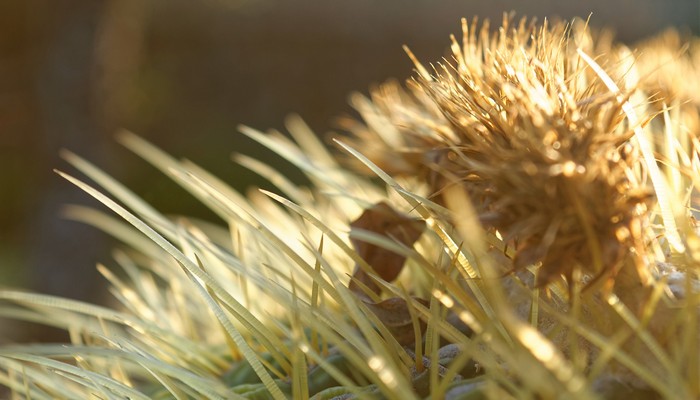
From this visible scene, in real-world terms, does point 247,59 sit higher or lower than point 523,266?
higher

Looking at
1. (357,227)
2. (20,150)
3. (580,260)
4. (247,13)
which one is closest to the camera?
(580,260)

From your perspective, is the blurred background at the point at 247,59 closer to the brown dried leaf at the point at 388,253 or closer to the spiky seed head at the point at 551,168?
the brown dried leaf at the point at 388,253

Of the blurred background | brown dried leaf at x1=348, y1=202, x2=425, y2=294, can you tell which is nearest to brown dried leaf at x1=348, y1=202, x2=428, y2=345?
brown dried leaf at x1=348, y1=202, x2=425, y2=294

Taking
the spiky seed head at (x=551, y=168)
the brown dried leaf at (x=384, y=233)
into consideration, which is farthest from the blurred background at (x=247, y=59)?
the spiky seed head at (x=551, y=168)

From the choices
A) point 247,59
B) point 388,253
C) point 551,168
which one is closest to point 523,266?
point 551,168

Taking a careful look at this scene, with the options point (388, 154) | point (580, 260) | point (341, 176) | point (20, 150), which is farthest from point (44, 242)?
point (20, 150)

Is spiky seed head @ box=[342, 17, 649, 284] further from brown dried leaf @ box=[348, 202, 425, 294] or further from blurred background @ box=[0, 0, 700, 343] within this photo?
blurred background @ box=[0, 0, 700, 343]

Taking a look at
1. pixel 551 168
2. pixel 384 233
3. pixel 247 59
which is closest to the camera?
pixel 551 168

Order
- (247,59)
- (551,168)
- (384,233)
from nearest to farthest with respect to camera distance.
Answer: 1. (551,168)
2. (384,233)
3. (247,59)

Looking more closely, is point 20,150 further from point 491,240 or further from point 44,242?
point 491,240

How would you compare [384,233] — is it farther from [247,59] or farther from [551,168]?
[247,59]

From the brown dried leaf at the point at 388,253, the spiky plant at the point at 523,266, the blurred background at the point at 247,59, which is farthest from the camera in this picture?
the blurred background at the point at 247,59
